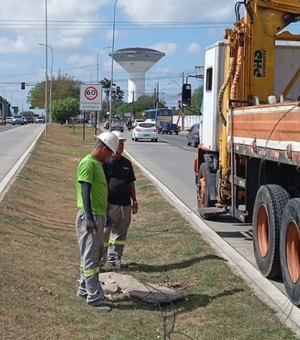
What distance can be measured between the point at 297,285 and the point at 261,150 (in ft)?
6.48

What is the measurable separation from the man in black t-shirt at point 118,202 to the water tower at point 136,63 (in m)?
144

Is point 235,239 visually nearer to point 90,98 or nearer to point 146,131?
point 90,98

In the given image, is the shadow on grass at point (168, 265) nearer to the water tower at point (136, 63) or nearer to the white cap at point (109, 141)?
the white cap at point (109, 141)

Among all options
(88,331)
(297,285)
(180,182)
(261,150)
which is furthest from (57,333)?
(180,182)

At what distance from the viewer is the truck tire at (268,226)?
312 inches

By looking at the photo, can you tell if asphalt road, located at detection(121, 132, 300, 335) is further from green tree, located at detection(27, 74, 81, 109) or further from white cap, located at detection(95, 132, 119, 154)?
green tree, located at detection(27, 74, 81, 109)

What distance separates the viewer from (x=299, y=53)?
1139 cm

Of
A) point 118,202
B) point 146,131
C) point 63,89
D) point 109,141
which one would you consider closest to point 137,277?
point 118,202

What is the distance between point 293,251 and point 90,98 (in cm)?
3562

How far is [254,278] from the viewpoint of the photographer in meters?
8.00

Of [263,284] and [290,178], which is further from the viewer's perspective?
[290,178]

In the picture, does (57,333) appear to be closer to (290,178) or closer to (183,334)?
(183,334)

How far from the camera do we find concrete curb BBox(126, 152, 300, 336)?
6530 mm

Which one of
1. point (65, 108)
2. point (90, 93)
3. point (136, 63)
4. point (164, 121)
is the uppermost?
point (136, 63)
